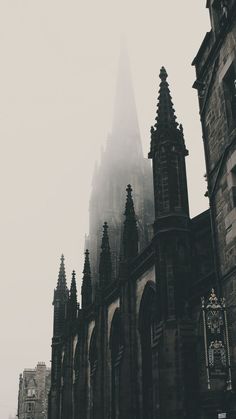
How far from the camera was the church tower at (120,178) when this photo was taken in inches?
3196

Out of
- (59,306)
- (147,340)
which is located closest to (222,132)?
(147,340)

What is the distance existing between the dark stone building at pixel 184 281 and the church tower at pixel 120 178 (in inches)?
1984

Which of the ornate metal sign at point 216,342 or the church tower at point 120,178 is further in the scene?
the church tower at point 120,178

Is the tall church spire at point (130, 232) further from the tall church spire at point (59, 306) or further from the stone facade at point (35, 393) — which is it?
the stone facade at point (35, 393)

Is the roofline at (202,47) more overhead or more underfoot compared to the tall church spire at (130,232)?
more overhead

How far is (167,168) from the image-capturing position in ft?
69.5

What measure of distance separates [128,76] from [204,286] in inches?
3250

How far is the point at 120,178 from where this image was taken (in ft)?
284

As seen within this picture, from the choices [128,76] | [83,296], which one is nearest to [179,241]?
[83,296]

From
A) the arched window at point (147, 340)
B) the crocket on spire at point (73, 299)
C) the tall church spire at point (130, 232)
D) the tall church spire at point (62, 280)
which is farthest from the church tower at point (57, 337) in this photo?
the arched window at point (147, 340)

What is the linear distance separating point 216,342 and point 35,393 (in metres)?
86.7

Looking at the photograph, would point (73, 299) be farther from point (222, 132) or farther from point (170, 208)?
point (222, 132)

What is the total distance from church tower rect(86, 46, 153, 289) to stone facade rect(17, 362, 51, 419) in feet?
84.2

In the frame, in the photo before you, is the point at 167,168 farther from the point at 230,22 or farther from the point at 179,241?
the point at 230,22
